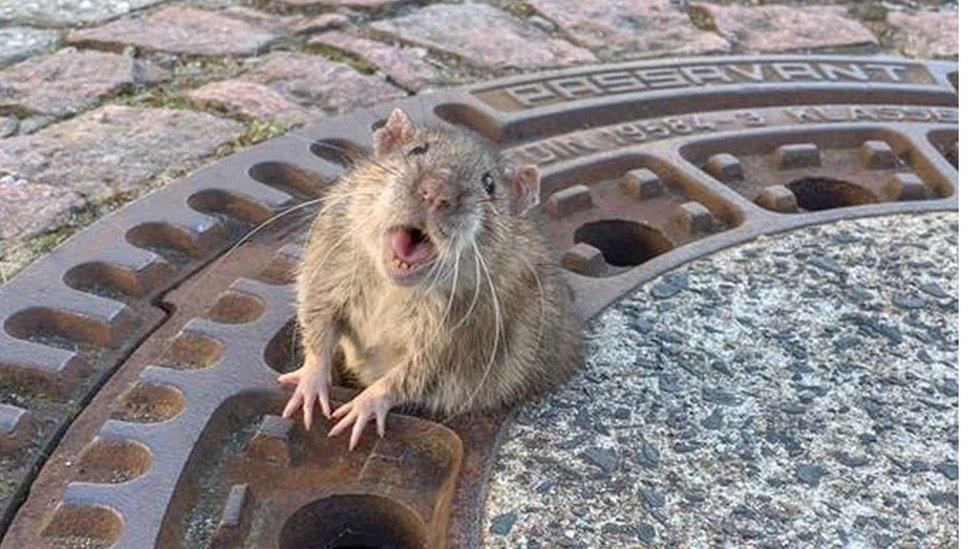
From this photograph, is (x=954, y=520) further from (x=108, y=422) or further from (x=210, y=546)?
(x=108, y=422)

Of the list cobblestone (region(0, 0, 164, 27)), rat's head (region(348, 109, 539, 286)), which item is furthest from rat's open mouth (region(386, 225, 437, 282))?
cobblestone (region(0, 0, 164, 27))

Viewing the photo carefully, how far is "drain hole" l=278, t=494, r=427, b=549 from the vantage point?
1.92 metres

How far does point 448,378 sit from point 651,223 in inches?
27.1

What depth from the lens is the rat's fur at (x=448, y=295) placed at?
2.14 meters

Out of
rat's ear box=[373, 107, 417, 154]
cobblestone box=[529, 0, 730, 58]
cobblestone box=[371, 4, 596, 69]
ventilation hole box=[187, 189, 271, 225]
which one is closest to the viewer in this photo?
rat's ear box=[373, 107, 417, 154]

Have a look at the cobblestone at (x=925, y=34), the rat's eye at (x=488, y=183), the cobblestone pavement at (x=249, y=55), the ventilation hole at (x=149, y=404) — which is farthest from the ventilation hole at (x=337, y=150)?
the cobblestone at (x=925, y=34)

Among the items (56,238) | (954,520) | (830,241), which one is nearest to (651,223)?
(830,241)

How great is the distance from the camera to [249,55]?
10.3 ft

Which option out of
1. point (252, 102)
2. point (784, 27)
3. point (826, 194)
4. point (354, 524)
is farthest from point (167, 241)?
point (784, 27)

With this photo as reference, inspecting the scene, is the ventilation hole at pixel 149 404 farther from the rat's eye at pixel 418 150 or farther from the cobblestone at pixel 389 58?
the cobblestone at pixel 389 58

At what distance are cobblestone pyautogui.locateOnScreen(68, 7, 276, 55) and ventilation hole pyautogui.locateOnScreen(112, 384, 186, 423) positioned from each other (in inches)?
50.1

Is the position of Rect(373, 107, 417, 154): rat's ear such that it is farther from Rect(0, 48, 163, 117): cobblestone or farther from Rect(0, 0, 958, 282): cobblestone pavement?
Rect(0, 48, 163, 117): cobblestone

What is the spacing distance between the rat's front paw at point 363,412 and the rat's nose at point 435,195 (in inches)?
12.6

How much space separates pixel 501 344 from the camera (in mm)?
2246
